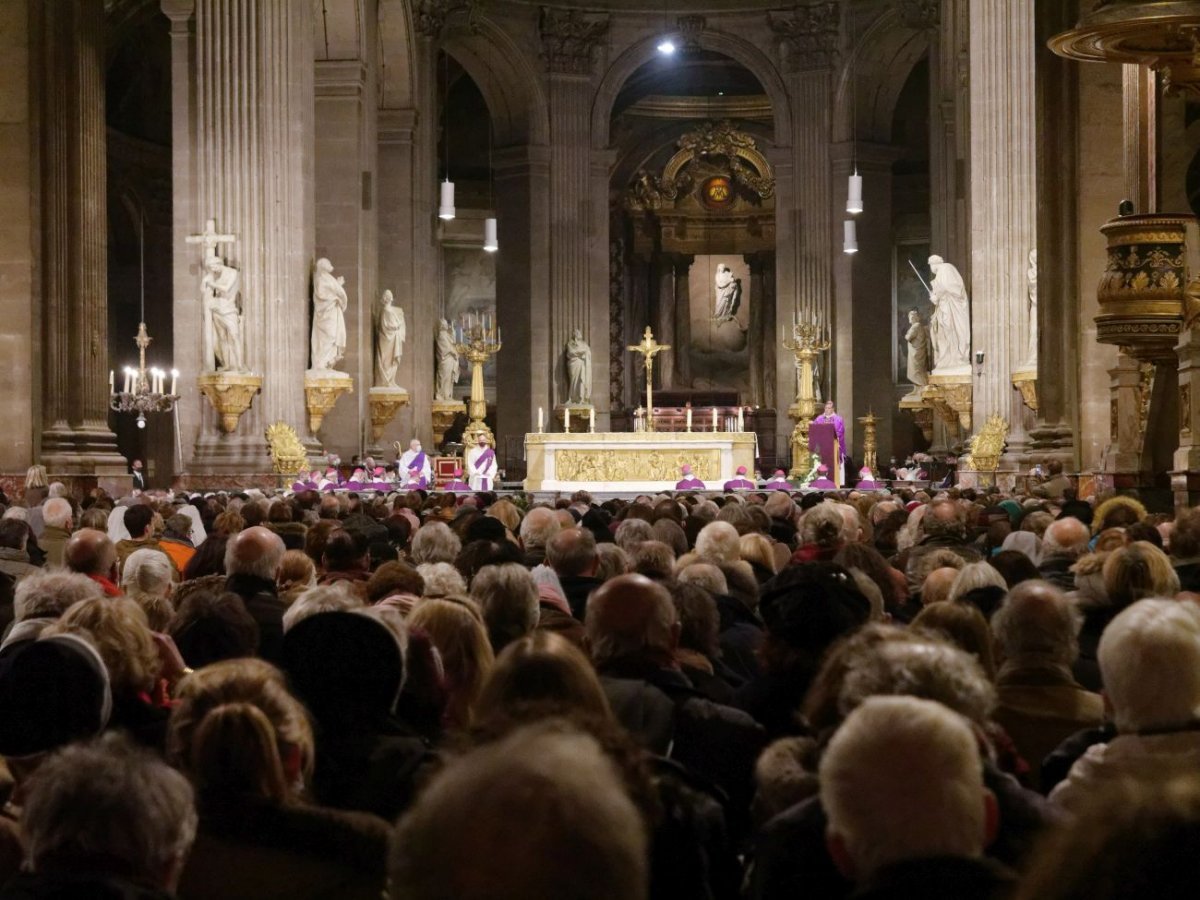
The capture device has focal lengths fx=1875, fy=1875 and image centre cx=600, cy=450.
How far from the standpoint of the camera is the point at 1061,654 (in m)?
5.29

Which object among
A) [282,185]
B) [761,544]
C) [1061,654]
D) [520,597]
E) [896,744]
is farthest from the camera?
[282,185]

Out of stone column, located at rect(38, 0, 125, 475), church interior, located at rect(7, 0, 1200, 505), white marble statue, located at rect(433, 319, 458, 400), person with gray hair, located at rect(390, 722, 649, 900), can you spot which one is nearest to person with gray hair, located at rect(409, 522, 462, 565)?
church interior, located at rect(7, 0, 1200, 505)

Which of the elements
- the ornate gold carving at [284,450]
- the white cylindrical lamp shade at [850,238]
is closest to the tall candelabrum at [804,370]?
the white cylindrical lamp shade at [850,238]

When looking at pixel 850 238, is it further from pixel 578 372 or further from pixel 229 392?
pixel 229 392

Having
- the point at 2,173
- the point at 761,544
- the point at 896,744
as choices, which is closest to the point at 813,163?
the point at 2,173

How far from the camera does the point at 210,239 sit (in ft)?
85.0

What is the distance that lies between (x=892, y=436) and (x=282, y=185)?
21252mm

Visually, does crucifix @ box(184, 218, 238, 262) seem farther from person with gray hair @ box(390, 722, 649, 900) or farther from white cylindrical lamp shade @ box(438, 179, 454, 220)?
person with gray hair @ box(390, 722, 649, 900)

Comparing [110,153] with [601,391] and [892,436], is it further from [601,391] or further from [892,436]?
[892,436]

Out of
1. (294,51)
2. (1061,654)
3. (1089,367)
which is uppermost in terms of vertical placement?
(294,51)

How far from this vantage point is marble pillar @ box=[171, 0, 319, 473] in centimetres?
2602

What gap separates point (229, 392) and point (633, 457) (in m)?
8.58

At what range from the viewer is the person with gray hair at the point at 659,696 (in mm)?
4965

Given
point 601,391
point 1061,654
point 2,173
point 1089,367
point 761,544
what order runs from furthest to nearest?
point 601,391 < point 2,173 < point 1089,367 < point 761,544 < point 1061,654
